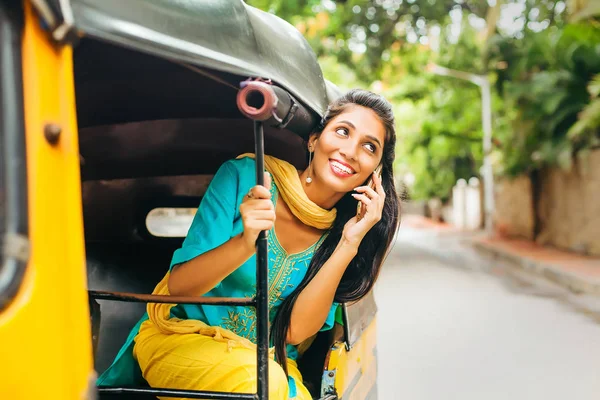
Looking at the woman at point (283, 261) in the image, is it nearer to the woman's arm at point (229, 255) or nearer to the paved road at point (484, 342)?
the woman's arm at point (229, 255)

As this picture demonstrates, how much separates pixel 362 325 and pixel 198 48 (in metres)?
1.65

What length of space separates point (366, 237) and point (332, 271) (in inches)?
12.0

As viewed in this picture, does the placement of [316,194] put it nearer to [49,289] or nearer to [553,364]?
[49,289]

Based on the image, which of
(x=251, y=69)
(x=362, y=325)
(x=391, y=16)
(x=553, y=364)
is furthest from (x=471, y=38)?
(x=251, y=69)

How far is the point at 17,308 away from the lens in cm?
88

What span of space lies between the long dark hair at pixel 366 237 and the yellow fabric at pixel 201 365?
0.38 meters

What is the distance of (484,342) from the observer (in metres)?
5.32

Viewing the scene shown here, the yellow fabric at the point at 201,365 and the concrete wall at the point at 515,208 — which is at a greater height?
the concrete wall at the point at 515,208

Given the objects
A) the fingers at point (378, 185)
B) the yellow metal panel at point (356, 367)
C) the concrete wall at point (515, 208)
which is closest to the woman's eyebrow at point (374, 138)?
the fingers at point (378, 185)

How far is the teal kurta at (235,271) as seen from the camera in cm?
175

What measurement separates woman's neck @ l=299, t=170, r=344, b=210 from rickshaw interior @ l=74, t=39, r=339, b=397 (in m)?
0.35

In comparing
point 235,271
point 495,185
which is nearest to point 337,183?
point 235,271

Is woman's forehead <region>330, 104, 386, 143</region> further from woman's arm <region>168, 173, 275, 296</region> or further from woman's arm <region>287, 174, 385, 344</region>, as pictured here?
woman's arm <region>168, 173, 275, 296</region>

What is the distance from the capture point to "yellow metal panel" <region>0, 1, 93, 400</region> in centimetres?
88
